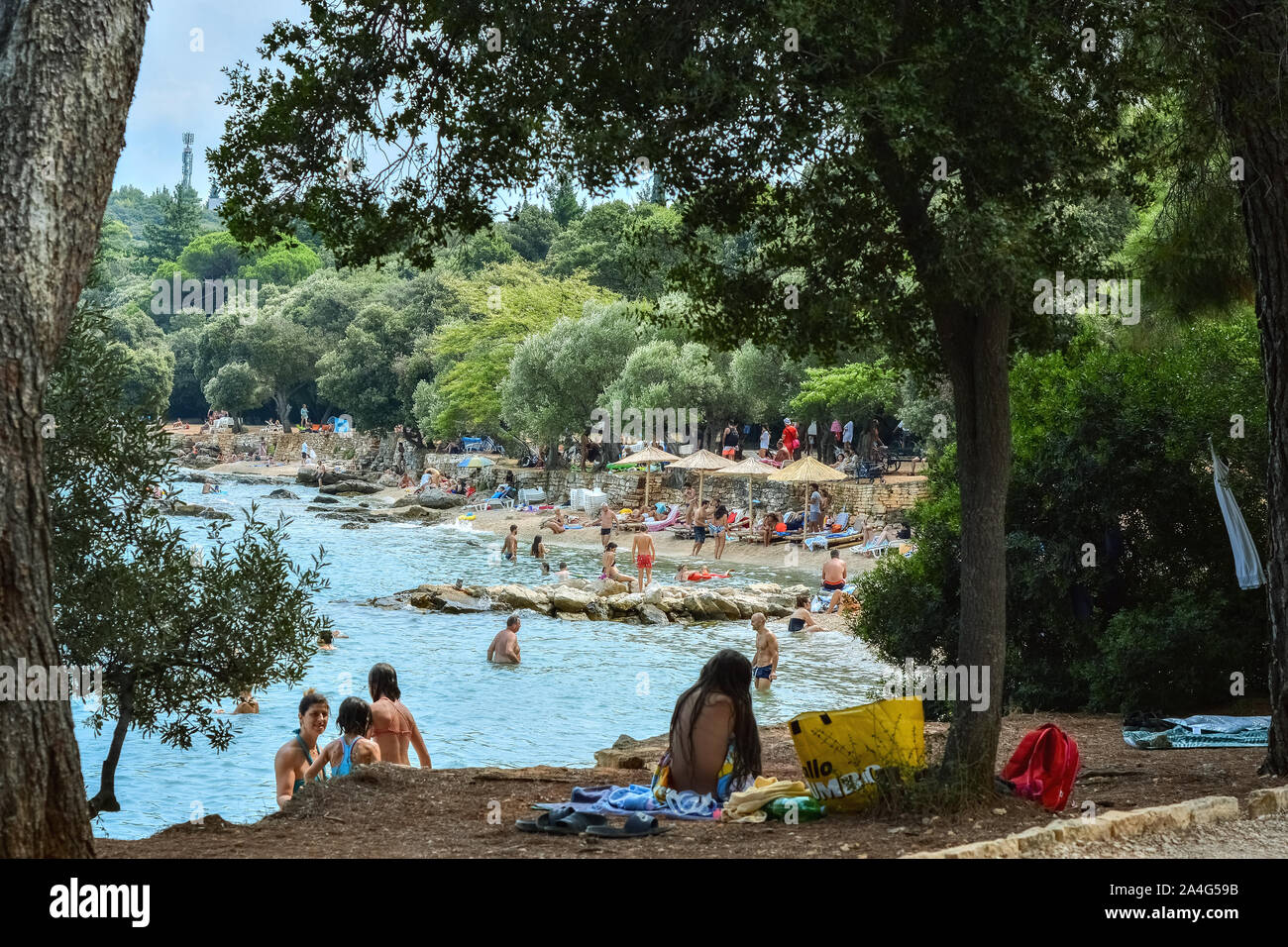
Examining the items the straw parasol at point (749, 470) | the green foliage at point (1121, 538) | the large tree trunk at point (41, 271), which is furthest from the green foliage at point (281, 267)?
the large tree trunk at point (41, 271)

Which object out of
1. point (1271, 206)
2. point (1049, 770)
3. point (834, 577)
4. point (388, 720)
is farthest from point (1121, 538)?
point (834, 577)

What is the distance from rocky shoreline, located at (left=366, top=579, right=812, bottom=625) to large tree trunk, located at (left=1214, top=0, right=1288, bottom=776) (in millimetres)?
18791

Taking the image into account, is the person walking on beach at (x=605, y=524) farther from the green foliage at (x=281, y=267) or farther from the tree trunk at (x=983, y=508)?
the green foliage at (x=281, y=267)

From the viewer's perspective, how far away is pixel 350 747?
30.7 ft

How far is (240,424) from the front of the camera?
91.2 meters

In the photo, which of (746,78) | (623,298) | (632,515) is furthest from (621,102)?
(623,298)

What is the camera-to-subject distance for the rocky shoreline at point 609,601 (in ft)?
89.4

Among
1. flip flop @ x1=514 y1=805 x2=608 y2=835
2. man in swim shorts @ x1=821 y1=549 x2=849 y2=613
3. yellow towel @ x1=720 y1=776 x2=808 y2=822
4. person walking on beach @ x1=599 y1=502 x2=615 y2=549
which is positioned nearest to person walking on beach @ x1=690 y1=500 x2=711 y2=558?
person walking on beach @ x1=599 y1=502 x2=615 y2=549

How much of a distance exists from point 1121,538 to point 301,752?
7.84 meters

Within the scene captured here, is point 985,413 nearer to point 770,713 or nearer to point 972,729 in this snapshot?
point 972,729

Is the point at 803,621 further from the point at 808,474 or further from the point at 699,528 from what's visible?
the point at 699,528

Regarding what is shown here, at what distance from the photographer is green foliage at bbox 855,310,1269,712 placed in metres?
11.4
